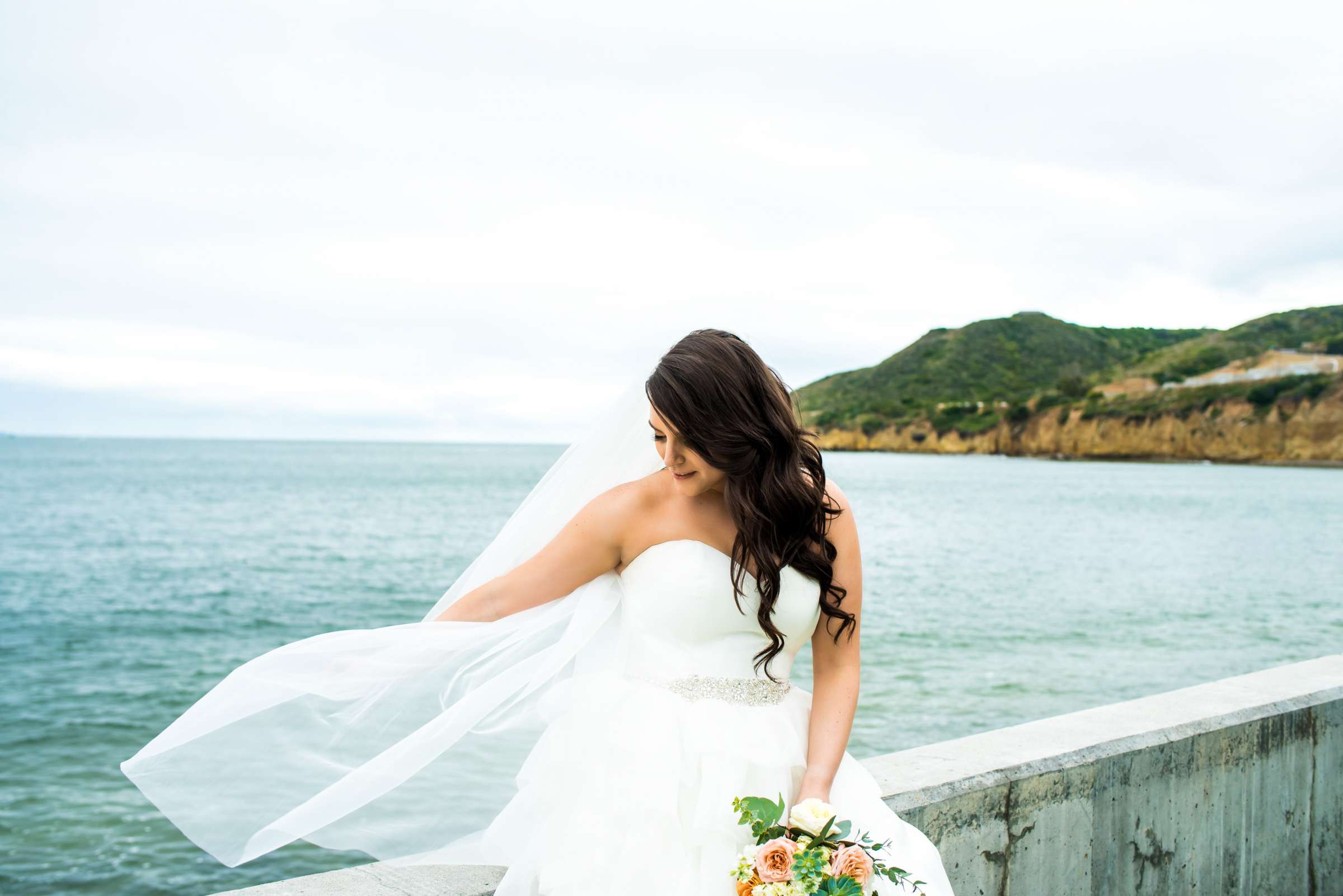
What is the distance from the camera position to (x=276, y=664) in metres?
2.32

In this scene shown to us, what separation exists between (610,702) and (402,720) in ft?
1.80

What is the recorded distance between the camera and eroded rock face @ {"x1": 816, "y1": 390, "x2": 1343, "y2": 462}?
244 feet

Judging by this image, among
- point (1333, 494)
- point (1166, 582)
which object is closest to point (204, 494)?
point (1166, 582)

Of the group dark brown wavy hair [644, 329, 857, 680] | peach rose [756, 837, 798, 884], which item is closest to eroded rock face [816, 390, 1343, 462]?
dark brown wavy hair [644, 329, 857, 680]

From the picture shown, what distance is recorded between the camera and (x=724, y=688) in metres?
2.19

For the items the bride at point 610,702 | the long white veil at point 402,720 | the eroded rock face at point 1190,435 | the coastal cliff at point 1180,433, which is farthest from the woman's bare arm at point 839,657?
the eroded rock face at point 1190,435

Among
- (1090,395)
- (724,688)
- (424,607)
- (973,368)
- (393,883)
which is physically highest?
(973,368)

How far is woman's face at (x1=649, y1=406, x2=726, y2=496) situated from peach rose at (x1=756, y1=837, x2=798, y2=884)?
31.7 inches

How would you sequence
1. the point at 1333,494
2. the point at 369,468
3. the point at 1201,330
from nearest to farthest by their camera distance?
1. the point at 1333,494
2. the point at 369,468
3. the point at 1201,330

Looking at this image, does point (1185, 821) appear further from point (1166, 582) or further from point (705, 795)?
point (1166, 582)

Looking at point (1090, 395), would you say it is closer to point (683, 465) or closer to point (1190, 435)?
point (1190, 435)

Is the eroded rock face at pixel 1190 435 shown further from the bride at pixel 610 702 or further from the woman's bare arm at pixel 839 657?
the bride at pixel 610 702

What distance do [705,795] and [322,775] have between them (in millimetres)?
943

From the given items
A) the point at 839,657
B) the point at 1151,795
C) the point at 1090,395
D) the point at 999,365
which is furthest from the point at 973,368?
the point at 839,657
